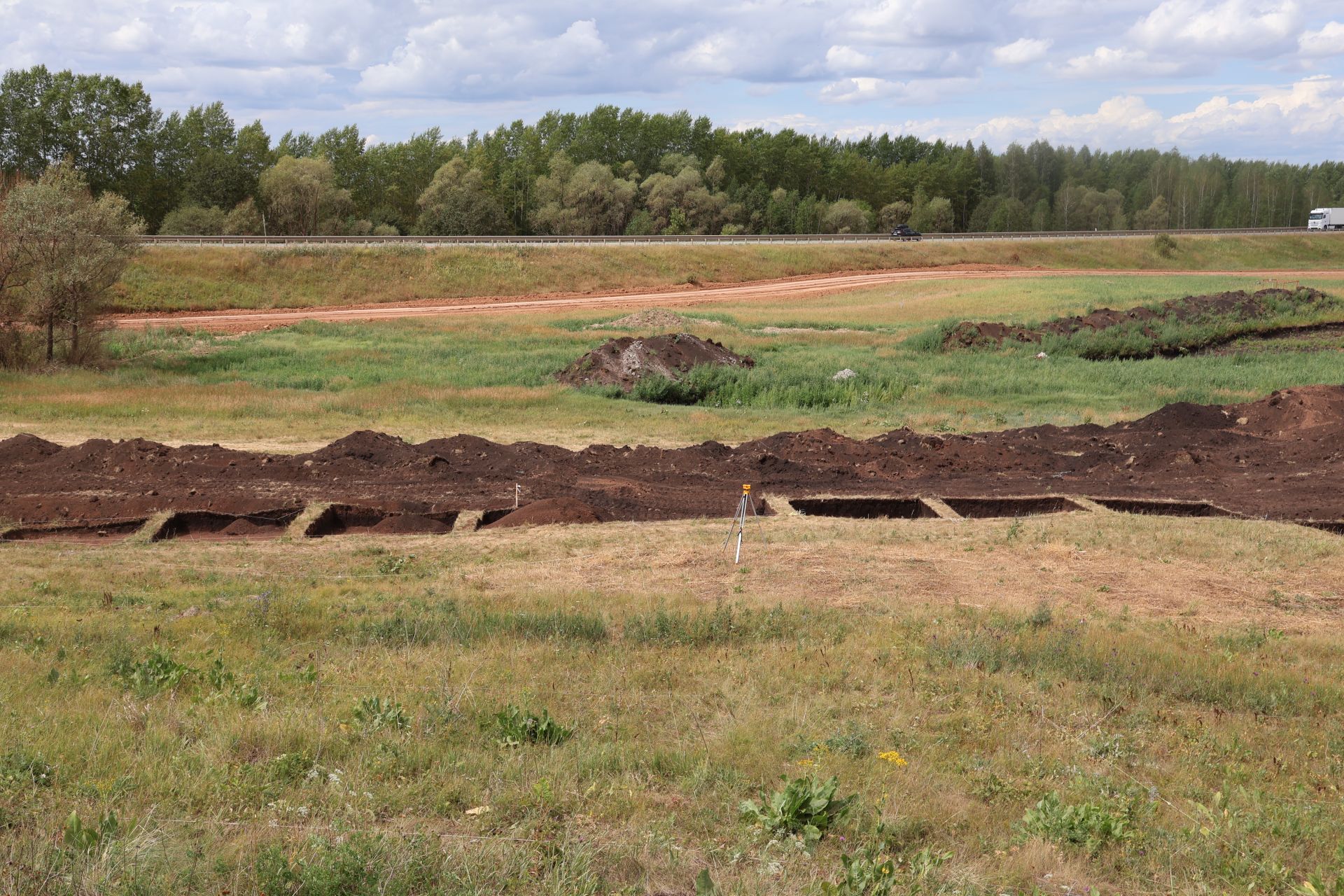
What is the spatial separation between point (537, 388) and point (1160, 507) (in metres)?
17.5

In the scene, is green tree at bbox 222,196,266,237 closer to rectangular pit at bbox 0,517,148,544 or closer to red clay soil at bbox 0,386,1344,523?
red clay soil at bbox 0,386,1344,523

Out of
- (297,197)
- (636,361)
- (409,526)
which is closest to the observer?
(409,526)

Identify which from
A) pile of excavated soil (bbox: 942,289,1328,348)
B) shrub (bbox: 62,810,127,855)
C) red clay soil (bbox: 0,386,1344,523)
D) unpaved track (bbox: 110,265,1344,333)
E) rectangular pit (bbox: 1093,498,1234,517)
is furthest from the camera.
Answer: unpaved track (bbox: 110,265,1344,333)

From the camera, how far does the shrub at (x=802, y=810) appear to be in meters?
6.06

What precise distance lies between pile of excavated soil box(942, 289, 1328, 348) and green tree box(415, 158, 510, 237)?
50230 millimetres

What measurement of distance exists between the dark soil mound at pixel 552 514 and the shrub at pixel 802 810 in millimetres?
10279

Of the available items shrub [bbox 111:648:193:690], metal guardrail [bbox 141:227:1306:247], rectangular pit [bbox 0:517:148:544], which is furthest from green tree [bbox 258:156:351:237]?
shrub [bbox 111:648:193:690]

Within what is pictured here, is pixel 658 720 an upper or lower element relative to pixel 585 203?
lower

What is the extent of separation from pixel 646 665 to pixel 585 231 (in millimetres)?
80579

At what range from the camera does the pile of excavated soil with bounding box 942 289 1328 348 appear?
38.3 metres

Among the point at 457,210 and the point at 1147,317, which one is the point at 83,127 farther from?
the point at 1147,317

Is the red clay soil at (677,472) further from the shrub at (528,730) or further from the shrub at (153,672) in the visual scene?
the shrub at (528,730)

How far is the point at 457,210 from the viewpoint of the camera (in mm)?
81375

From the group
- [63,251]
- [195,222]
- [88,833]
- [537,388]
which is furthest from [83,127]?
[88,833]
